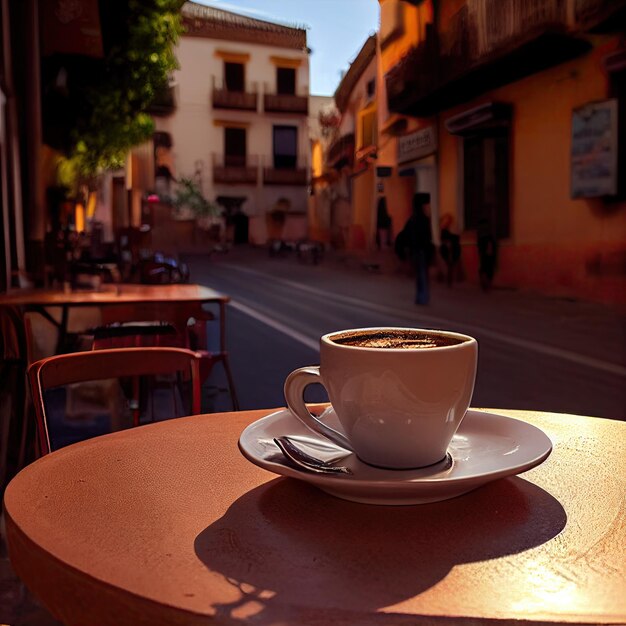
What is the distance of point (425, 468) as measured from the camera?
1.49 ft

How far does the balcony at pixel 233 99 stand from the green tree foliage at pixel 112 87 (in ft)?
0.60

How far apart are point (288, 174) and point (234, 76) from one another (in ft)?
1.36

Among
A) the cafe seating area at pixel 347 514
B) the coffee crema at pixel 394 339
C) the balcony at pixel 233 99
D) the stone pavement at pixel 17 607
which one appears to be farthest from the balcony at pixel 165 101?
the coffee crema at pixel 394 339

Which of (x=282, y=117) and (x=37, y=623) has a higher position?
(x=282, y=117)

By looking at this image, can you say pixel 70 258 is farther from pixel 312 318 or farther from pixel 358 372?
pixel 358 372

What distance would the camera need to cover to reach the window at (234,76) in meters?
2.66

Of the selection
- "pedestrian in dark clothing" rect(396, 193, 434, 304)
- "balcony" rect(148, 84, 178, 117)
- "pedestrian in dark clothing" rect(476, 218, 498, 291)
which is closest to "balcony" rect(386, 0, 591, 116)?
"pedestrian in dark clothing" rect(396, 193, 434, 304)

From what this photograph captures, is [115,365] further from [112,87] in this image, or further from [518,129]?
[112,87]

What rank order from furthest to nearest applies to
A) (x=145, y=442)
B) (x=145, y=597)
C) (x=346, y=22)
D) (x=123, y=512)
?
(x=346, y=22), (x=145, y=442), (x=123, y=512), (x=145, y=597)

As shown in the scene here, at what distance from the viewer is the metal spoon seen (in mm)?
429

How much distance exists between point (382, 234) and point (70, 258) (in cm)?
144

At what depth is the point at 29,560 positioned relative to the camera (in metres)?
0.38

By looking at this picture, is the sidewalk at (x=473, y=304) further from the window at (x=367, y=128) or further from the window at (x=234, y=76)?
the window at (x=234, y=76)

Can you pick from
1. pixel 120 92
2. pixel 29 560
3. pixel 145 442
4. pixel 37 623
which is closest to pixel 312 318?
pixel 120 92
